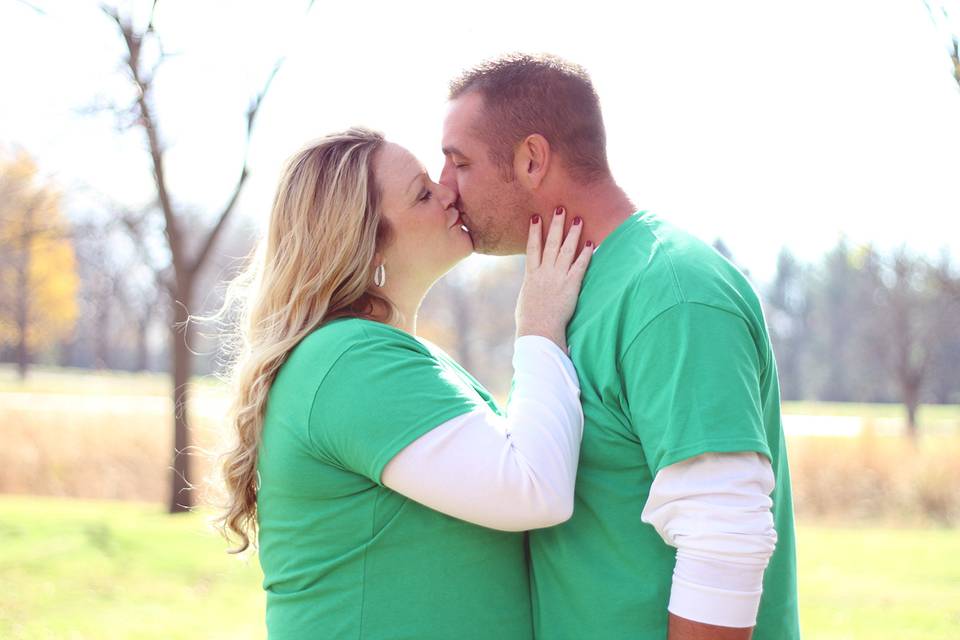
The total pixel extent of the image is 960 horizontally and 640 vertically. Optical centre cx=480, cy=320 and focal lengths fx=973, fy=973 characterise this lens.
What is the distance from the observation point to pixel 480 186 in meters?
2.62

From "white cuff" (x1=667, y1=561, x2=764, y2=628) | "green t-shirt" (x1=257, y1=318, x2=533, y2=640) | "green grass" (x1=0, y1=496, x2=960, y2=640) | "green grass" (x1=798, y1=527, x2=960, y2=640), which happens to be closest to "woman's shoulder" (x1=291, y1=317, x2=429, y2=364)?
"green t-shirt" (x1=257, y1=318, x2=533, y2=640)

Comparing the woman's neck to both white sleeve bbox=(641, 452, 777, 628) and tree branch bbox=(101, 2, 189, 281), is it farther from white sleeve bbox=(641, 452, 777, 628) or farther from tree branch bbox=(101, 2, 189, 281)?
tree branch bbox=(101, 2, 189, 281)

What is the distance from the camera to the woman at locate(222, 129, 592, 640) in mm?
2178

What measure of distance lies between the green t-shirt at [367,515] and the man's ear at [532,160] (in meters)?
0.53

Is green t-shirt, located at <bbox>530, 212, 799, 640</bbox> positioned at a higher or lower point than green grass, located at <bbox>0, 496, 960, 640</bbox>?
higher

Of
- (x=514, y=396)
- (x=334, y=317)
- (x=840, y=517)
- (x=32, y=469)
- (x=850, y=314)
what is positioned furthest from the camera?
(x=850, y=314)

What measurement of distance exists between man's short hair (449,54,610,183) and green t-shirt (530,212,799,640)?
24 centimetres

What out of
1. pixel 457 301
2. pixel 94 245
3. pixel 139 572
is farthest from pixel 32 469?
pixel 94 245

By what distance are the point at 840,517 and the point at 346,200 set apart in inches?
418

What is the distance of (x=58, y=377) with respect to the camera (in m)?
49.8

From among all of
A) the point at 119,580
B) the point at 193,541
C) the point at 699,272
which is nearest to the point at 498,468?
the point at 699,272

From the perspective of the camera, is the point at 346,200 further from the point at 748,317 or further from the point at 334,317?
the point at 748,317

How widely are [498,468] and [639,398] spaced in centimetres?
35

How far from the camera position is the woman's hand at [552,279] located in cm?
242
